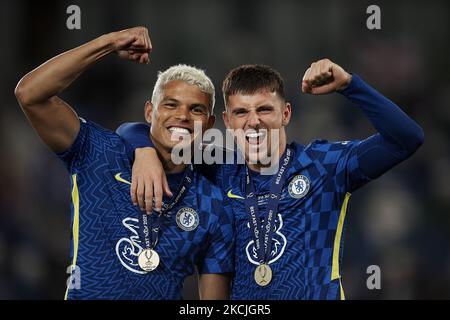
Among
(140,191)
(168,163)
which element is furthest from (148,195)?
(168,163)

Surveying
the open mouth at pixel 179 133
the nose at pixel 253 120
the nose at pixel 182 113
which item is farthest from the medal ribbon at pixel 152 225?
the nose at pixel 253 120

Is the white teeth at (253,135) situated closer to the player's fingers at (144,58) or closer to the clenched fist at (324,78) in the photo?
the clenched fist at (324,78)

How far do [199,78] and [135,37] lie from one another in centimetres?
67

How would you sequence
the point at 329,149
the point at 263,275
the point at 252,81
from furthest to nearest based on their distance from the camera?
the point at 252,81, the point at 329,149, the point at 263,275

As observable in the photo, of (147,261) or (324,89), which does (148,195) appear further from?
(324,89)

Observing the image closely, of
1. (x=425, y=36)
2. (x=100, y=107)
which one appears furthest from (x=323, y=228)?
(x=425, y=36)

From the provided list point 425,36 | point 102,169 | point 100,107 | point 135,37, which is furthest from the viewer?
point 425,36

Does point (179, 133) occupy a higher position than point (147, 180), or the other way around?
point (179, 133)

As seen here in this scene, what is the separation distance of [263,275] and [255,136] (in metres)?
0.81

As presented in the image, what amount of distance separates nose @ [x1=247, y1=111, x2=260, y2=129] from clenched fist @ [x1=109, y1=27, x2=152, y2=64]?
72cm

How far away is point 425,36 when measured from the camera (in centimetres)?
1177

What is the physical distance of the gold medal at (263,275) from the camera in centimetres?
434

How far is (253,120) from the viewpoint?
4547mm

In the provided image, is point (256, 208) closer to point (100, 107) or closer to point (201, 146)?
point (201, 146)
